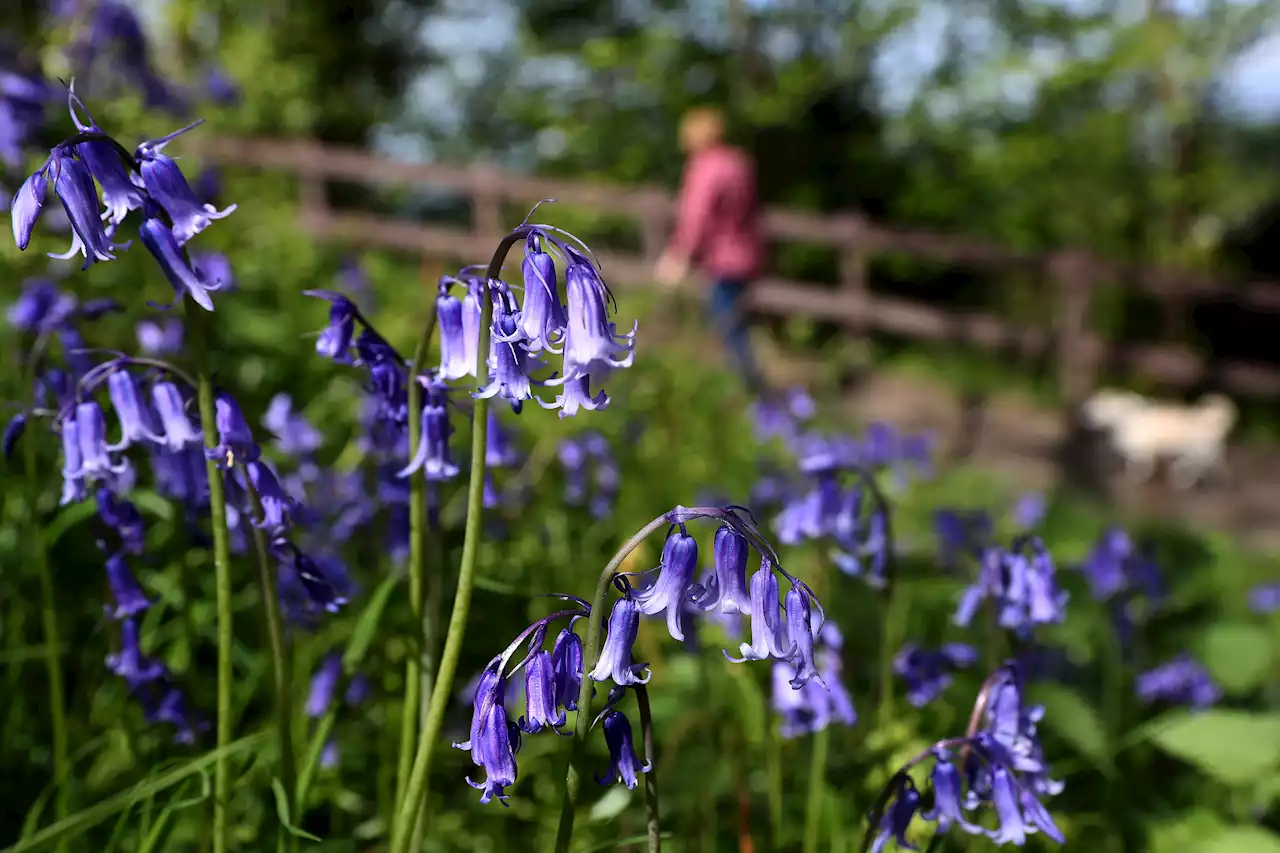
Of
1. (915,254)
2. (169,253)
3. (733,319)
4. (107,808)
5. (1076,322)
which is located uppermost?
(915,254)

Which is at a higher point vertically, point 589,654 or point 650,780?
point 589,654

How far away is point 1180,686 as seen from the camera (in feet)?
10.6

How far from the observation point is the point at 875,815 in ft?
4.84

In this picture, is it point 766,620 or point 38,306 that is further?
point 38,306

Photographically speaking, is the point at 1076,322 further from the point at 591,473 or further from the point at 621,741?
the point at 621,741

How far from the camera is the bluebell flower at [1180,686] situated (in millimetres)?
3221

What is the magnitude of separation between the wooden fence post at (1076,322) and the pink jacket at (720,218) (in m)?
2.85

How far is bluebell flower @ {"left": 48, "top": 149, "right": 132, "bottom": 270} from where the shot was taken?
115 cm

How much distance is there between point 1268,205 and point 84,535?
44.4 ft

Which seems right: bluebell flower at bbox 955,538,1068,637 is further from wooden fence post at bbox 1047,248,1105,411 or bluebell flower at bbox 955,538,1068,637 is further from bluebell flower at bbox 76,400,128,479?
wooden fence post at bbox 1047,248,1105,411

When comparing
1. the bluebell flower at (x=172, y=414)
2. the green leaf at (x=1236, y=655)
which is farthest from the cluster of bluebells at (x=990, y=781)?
the green leaf at (x=1236, y=655)

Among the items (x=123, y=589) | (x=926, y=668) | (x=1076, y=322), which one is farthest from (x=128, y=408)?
(x=1076, y=322)

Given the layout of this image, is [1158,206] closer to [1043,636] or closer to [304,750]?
[1043,636]

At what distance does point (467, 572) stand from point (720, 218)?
6.78 m
